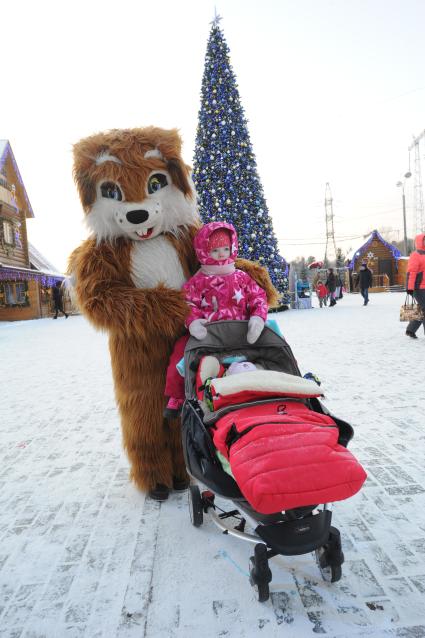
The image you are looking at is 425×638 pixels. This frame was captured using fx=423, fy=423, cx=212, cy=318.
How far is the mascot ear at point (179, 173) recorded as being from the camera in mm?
2592

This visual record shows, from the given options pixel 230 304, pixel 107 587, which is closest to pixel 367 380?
pixel 230 304

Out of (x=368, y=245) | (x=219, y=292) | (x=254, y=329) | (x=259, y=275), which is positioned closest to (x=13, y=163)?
(x=259, y=275)

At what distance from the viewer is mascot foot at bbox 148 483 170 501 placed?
2.63 m

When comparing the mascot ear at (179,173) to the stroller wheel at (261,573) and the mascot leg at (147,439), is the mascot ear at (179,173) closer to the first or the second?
the mascot leg at (147,439)

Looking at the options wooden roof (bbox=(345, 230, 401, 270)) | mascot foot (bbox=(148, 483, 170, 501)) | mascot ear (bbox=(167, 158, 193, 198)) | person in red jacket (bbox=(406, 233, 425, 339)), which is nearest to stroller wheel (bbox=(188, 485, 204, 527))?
mascot foot (bbox=(148, 483, 170, 501))

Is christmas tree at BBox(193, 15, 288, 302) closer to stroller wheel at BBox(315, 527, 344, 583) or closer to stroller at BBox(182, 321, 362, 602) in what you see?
stroller at BBox(182, 321, 362, 602)

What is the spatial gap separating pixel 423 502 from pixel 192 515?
132 cm

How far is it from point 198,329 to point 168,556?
44.7 inches

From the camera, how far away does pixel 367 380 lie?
208 inches

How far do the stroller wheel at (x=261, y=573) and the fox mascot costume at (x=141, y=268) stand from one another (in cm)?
106

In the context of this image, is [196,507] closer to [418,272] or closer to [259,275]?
[259,275]

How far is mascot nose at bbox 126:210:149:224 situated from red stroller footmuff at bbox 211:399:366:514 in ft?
4.39

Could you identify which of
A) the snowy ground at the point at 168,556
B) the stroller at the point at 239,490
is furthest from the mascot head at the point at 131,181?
the snowy ground at the point at 168,556

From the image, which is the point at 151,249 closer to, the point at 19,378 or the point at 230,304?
the point at 230,304
